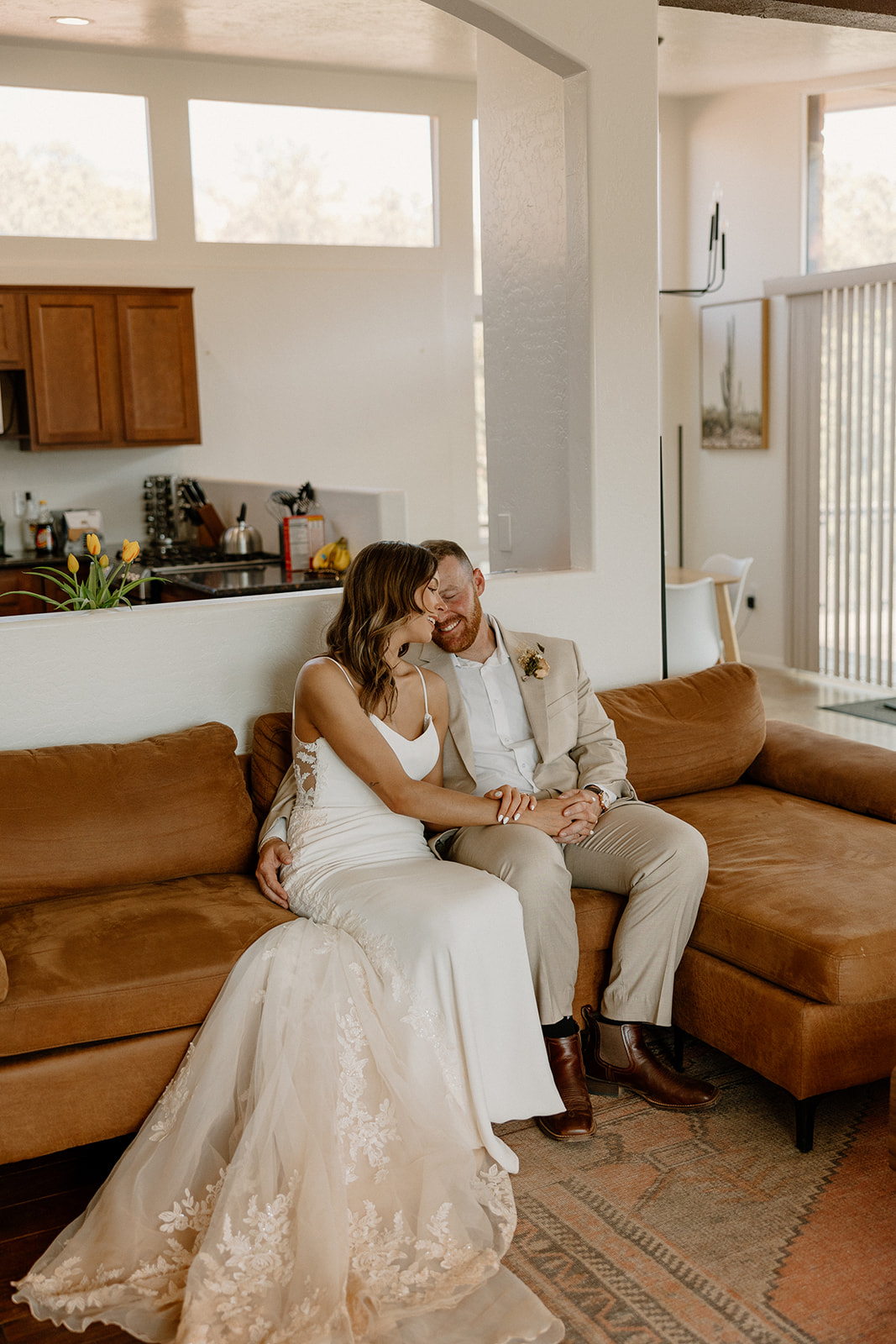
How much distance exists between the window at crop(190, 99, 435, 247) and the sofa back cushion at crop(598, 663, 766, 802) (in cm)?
474

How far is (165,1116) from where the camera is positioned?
2.37m

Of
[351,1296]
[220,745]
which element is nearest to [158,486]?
[220,745]

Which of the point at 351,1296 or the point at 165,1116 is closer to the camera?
the point at 351,1296

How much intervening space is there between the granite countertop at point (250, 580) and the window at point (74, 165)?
235 centimetres

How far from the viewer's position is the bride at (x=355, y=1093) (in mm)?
2041

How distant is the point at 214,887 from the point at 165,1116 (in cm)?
58

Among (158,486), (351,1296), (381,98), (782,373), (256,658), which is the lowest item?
(351,1296)

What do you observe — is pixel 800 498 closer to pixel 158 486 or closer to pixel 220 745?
pixel 158 486

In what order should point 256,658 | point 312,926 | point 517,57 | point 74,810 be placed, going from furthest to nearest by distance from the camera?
1. point 517,57
2. point 256,658
3. point 74,810
4. point 312,926

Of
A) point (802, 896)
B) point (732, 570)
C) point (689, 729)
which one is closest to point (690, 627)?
point (732, 570)

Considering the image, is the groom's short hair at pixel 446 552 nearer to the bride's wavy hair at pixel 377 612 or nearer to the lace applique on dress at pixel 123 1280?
the bride's wavy hair at pixel 377 612

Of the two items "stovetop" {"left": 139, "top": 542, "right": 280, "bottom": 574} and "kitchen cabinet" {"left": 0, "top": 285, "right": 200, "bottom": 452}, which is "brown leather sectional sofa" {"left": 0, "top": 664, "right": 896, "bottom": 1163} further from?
"kitchen cabinet" {"left": 0, "top": 285, "right": 200, "bottom": 452}

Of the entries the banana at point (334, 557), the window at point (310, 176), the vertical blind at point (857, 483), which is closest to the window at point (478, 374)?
the window at point (310, 176)

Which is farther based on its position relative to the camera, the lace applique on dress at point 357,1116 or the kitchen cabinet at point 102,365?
the kitchen cabinet at point 102,365
